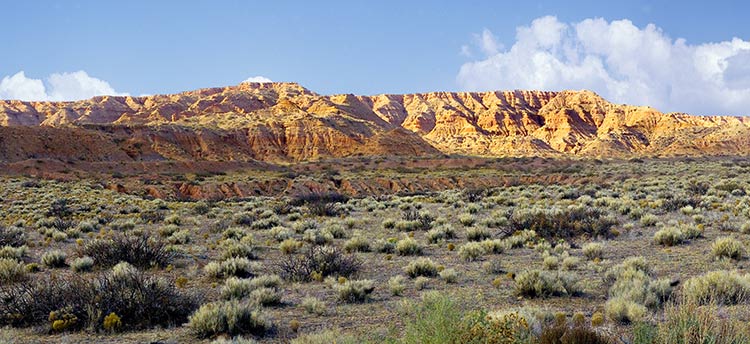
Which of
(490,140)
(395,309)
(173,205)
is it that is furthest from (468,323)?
(490,140)

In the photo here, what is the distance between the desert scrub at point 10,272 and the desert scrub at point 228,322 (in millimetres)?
5298

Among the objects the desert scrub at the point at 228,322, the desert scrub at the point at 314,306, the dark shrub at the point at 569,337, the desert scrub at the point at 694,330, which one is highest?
the desert scrub at the point at 694,330

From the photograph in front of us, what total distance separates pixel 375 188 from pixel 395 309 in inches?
1587

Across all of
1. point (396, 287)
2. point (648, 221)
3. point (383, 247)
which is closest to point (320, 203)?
point (383, 247)

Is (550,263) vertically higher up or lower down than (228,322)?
lower down

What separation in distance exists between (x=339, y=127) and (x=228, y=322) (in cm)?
9026

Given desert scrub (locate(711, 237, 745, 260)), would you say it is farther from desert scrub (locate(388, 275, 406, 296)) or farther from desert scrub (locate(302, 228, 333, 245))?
desert scrub (locate(302, 228, 333, 245))

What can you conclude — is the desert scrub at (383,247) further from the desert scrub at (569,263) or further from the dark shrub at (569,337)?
the dark shrub at (569,337)

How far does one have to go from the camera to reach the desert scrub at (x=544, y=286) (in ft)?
27.0

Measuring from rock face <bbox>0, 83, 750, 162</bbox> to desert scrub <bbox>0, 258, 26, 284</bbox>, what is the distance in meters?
63.4

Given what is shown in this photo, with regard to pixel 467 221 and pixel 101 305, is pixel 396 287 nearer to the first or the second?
pixel 101 305

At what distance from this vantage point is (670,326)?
186 inches

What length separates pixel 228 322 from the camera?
6719mm

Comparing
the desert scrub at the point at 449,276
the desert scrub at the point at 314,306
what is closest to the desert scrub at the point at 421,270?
the desert scrub at the point at 449,276
